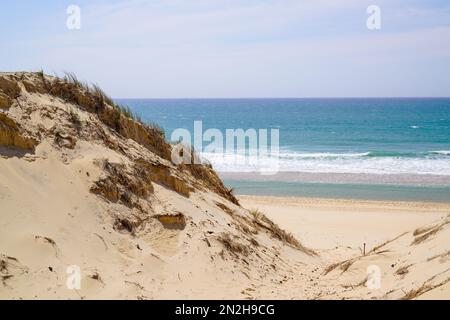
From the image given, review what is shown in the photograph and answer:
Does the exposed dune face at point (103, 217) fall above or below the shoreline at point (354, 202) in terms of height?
above

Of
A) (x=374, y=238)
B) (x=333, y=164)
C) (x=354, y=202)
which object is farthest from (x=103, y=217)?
(x=333, y=164)

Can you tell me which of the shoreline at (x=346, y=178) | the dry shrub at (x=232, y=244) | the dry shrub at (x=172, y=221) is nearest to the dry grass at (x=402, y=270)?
the dry shrub at (x=232, y=244)

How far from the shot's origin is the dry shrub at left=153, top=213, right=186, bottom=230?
27.3 ft

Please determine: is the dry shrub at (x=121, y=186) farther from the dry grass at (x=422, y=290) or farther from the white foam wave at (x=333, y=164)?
the white foam wave at (x=333, y=164)

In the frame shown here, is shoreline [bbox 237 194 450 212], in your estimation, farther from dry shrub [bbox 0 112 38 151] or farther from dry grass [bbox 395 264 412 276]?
dry shrub [bbox 0 112 38 151]

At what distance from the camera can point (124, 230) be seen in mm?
7676

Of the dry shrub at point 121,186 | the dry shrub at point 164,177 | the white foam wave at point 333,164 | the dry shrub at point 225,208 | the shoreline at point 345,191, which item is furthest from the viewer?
the white foam wave at point 333,164

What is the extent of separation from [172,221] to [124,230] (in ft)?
3.07

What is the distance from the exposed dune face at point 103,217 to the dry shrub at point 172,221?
0.02 m

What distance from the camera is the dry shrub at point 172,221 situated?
831 centimetres

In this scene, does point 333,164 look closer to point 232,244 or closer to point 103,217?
point 232,244

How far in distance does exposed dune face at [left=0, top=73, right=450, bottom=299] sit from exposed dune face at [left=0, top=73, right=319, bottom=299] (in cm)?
2

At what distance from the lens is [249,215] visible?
36.5ft
